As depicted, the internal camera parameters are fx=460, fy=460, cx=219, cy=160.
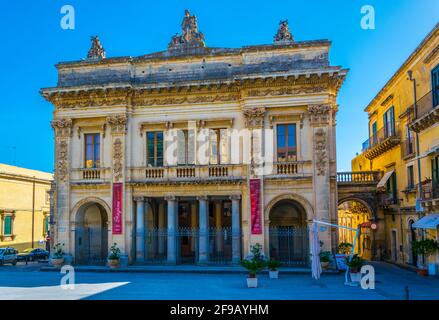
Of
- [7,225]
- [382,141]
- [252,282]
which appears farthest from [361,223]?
[7,225]

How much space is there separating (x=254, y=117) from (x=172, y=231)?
774cm

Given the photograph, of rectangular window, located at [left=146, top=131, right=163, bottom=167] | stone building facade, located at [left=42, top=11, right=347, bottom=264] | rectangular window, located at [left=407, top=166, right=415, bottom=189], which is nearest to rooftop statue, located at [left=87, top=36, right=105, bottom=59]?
stone building facade, located at [left=42, top=11, right=347, bottom=264]

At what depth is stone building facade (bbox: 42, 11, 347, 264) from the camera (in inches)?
958

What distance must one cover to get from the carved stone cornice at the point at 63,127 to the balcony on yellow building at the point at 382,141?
19.3 m

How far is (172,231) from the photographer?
25.5m

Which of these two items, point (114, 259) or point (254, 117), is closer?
point (254, 117)

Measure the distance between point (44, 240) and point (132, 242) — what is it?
2259 cm

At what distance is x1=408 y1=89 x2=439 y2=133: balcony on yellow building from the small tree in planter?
20501 mm

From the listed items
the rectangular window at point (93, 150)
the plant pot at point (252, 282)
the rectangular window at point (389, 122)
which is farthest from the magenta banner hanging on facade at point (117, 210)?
the rectangular window at point (389, 122)

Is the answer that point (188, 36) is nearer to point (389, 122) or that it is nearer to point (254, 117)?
point (254, 117)

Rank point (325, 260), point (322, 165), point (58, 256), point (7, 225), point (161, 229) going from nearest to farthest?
point (325, 260) → point (322, 165) → point (58, 256) → point (161, 229) → point (7, 225)

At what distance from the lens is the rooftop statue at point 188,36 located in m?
26.8

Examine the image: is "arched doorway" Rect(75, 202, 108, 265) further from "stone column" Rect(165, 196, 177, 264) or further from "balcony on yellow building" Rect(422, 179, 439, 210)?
"balcony on yellow building" Rect(422, 179, 439, 210)
